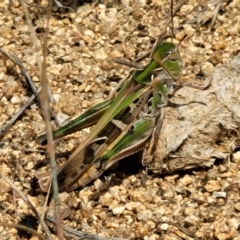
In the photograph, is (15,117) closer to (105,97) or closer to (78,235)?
(105,97)

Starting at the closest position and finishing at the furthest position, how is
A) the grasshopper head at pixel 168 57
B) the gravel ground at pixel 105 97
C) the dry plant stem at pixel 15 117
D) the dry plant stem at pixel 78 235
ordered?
the dry plant stem at pixel 78 235, the gravel ground at pixel 105 97, the grasshopper head at pixel 168 57, the dry plant stem at pixel 15 117

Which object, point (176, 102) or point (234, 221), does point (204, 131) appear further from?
point (234, 221)

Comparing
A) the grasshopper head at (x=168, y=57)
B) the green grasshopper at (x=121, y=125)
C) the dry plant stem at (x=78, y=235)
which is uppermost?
the grasshopper head at (x=168, y=57)

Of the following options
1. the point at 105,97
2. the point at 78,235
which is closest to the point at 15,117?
the point at 105,97

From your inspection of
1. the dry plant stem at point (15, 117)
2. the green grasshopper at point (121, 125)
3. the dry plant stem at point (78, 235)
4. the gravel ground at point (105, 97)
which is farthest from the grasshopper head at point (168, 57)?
the dry plant stem at point (78, 235)

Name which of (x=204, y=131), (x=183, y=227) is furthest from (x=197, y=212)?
(x=204, y=131)

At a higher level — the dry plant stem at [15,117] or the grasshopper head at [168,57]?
the grasshopper head at [168,57]

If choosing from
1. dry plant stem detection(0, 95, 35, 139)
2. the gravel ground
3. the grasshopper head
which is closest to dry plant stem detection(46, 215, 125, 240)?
the gravel ground

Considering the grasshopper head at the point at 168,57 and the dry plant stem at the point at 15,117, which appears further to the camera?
the dry plant stem at the point at 15,117

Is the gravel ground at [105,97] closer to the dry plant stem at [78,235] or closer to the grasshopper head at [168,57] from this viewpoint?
Result: the dry plant stem at [78,235]
